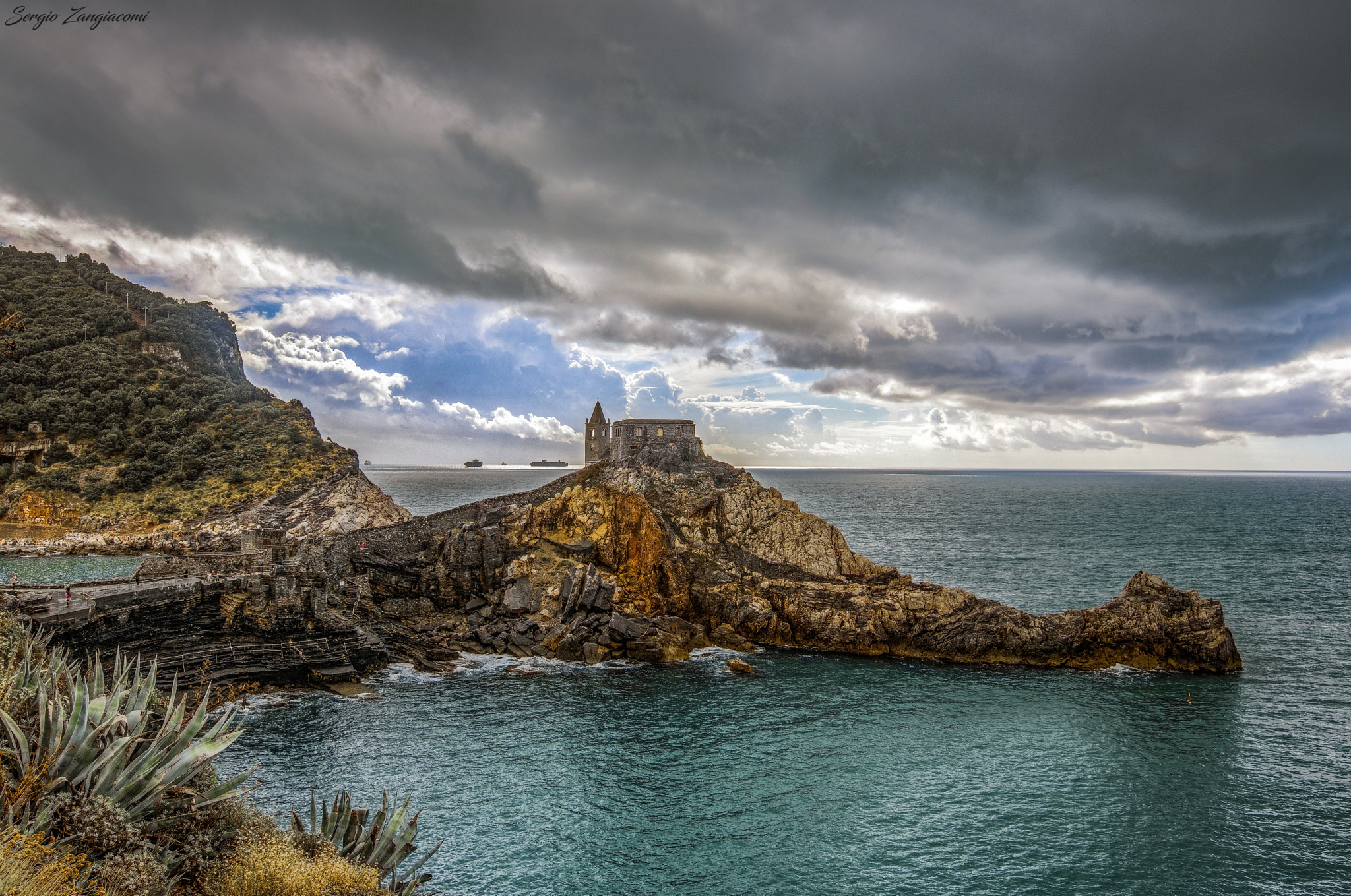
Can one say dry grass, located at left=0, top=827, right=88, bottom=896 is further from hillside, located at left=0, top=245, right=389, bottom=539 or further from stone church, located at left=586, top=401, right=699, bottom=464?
hillside, located at left=0, top=245, right=389, bottom=539

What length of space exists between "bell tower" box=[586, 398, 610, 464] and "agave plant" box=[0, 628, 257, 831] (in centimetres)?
5543

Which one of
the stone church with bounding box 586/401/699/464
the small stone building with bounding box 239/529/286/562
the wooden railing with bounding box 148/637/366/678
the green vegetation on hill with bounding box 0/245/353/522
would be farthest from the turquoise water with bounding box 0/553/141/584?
the stone church with bounding box 586/401/699/464

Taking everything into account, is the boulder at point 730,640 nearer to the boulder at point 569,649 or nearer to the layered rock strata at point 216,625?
the boulder at point 569,649

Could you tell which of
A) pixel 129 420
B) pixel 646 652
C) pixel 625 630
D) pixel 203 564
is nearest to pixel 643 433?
pixel 625 630

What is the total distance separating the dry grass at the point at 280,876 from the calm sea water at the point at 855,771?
31.4ft

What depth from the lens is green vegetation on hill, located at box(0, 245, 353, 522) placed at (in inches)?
2441

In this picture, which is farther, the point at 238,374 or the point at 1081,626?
the point at 238,374

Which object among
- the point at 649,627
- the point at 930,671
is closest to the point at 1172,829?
the point at 930,671

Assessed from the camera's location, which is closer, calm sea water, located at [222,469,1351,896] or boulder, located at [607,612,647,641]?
calm sea water, located at [222,469,1351,896]

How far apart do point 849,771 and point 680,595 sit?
1889 cm

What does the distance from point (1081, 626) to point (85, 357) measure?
9409 centimetres

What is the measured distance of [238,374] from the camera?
296 feet

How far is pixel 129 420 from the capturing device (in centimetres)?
6775

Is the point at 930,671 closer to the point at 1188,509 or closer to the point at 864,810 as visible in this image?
the point at 864,810
